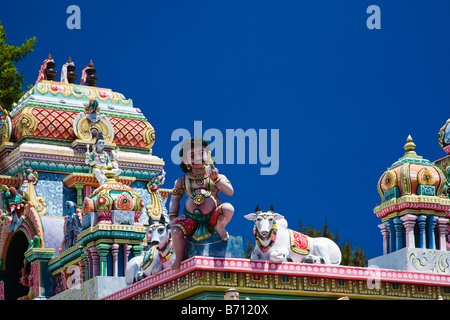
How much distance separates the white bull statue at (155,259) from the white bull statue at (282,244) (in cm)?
145

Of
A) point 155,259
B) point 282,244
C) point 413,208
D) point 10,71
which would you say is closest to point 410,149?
point 413,208

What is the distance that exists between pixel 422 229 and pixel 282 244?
300 cm

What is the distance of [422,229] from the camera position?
17188mm

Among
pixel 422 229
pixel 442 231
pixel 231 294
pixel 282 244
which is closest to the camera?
pixel 231 294

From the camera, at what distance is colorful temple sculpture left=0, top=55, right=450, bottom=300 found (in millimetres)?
14969

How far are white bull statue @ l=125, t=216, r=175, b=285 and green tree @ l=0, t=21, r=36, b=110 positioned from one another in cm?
1350

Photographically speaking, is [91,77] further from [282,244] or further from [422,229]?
[282,244]

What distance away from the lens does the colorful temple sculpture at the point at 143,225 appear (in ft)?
49.1

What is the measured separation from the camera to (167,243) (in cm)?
1620

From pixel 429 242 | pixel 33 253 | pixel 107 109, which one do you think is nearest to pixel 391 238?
pixel 429 242

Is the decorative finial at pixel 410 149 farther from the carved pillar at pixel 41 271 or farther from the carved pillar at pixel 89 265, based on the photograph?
the carved pillar at pixel 41 271
